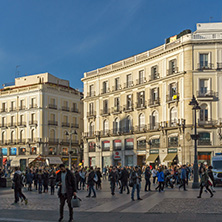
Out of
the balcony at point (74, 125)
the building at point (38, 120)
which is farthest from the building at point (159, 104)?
the balcony at point (74, 125)

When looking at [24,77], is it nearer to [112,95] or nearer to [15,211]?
[112,95]

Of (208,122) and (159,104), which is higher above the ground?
(159,104)

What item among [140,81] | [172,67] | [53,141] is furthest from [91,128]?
[172,67]

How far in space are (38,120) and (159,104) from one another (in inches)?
1045

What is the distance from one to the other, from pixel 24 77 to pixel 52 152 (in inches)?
672

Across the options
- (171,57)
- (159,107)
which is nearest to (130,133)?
(159,107)

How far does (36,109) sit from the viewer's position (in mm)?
75250

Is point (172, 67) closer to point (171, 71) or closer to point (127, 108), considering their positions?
point (171, 71)

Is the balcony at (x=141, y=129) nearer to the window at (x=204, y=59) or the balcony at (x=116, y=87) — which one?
the balcony at (x=116, y=87)

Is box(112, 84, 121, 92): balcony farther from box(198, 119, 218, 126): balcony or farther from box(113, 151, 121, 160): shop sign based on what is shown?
box(198, 119, 218, 126): balcony

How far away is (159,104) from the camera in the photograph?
56250 millimetres

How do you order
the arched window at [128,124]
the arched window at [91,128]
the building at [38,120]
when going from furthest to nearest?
the building at [38,120] < the arched window at [91,128] < the arched window at [128,124]

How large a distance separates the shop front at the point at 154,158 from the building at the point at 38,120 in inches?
846

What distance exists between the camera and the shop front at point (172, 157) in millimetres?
52656
